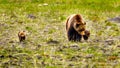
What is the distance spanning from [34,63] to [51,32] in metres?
8.20

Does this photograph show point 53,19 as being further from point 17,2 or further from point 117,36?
point 17,2

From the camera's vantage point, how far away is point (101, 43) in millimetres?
14766

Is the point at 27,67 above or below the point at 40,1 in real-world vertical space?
above

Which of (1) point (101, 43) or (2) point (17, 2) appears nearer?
(1) point (101, 43)

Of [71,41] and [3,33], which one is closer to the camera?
[71,41]

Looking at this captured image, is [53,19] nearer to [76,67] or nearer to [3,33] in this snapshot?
[3,33]

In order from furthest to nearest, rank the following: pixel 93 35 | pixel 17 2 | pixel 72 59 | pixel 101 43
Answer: pixel 17 2 < pixel 93 35 < pixel 101 43 < pixel 72 59

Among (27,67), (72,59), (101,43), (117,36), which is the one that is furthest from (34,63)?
(117,36)

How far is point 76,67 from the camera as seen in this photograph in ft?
34.0

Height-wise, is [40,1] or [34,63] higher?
[34,63]

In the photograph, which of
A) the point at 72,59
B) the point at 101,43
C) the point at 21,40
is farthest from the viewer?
the point at 21,40

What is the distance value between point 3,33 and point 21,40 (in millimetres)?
2845

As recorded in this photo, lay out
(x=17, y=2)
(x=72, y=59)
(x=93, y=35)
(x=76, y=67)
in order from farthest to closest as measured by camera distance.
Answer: (x=17, y=2) → (x=93, y=35) → (x=72, y=59) → (x=76, y=67)

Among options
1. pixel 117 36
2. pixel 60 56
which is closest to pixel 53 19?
pixel 117 36
